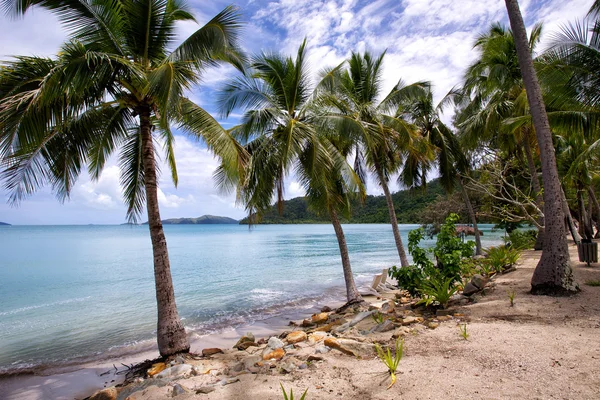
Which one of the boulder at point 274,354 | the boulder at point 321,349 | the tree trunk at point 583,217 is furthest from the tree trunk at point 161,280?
the tree trunk at point 583,217

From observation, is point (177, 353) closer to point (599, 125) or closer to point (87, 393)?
point (87, 393)

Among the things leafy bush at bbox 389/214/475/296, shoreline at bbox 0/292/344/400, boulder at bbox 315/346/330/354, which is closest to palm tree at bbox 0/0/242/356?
shoreline at bbox 0/292/344/400

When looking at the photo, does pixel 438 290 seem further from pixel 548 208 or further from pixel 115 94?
pixel 115 94

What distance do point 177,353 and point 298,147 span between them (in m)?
5.49

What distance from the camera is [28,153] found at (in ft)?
19.3

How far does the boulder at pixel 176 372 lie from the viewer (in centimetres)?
502

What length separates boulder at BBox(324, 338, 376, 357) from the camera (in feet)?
15.0

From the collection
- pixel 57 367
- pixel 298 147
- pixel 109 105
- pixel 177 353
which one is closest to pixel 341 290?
pixel 298 147

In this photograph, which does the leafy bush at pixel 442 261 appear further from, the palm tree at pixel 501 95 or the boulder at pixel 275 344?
the palm tree at pixel 501 95

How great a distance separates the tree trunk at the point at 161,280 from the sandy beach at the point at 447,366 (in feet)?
1.88

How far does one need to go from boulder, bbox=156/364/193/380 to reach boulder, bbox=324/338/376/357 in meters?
2.27

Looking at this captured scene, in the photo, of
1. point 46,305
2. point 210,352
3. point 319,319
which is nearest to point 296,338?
point 210,352

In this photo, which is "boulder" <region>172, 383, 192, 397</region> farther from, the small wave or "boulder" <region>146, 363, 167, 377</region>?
the small wave

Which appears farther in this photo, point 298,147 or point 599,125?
point 599,125
